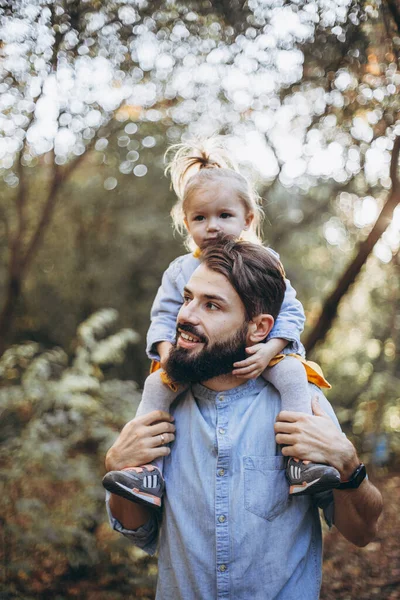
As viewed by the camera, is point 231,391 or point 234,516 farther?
point 231,391

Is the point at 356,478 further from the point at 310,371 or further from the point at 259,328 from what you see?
the point at 259,328

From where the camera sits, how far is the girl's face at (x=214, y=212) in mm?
2498

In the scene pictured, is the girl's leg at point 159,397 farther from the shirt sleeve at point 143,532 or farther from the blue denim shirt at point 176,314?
→ the shirt sleeve at point 143,532

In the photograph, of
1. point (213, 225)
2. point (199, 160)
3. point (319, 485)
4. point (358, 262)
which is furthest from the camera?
point (358, 262)

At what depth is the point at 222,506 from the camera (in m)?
1.87

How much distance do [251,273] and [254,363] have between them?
361 millimetres

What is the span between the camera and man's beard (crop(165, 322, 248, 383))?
1.99 meters

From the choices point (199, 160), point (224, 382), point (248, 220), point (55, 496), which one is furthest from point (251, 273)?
point (55, 496)

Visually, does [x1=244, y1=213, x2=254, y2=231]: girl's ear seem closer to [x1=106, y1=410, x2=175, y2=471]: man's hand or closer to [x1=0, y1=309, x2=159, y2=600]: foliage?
[x1=106, y1=410, x2=175, y2=471]: man's hand

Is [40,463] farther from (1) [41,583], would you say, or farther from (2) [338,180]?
(2) [338,180]

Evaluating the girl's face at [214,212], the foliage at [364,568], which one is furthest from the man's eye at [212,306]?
the foliage at [364,568]

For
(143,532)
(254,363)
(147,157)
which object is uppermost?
(147,157)

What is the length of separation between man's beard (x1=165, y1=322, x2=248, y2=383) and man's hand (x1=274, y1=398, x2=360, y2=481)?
11.5 inches

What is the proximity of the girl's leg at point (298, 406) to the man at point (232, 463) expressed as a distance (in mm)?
52
